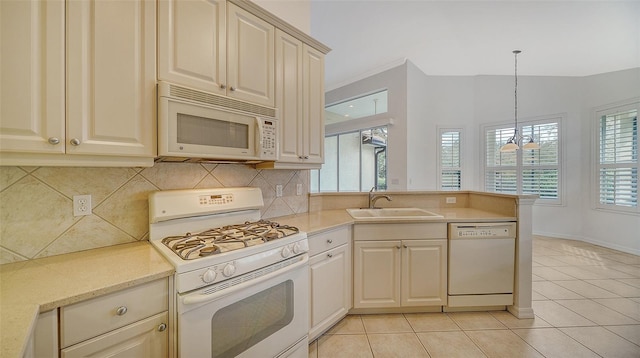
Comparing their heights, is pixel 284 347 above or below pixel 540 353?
above

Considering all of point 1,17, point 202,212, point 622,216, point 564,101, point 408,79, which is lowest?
point 622,216

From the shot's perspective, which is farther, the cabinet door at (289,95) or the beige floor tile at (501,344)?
the cabinet door at (289,95)

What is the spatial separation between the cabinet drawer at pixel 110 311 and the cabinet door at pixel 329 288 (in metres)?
0.94

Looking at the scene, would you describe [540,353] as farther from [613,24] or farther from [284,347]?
[613,24]

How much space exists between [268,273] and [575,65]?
20.4 ft

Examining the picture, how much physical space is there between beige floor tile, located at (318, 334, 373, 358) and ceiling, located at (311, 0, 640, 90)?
11.8 feet

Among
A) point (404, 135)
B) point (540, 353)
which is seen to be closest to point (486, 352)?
point (540, 353)

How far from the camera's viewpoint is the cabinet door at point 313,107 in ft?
7.01

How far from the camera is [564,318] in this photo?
86.6 inches

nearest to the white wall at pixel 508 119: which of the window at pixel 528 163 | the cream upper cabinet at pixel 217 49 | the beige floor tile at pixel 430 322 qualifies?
the window at pixel 528 163

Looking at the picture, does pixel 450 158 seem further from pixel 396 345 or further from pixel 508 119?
pixel 396 345

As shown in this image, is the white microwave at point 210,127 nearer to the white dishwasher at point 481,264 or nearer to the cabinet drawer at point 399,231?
the cabinet drawer at point 399,231

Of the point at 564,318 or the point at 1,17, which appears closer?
the point at 1,17

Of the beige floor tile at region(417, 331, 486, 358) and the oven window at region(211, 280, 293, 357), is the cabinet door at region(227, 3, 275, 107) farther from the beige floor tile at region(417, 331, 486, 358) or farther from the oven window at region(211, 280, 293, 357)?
the beige floor tile at region(417, 331, 486, 358)
